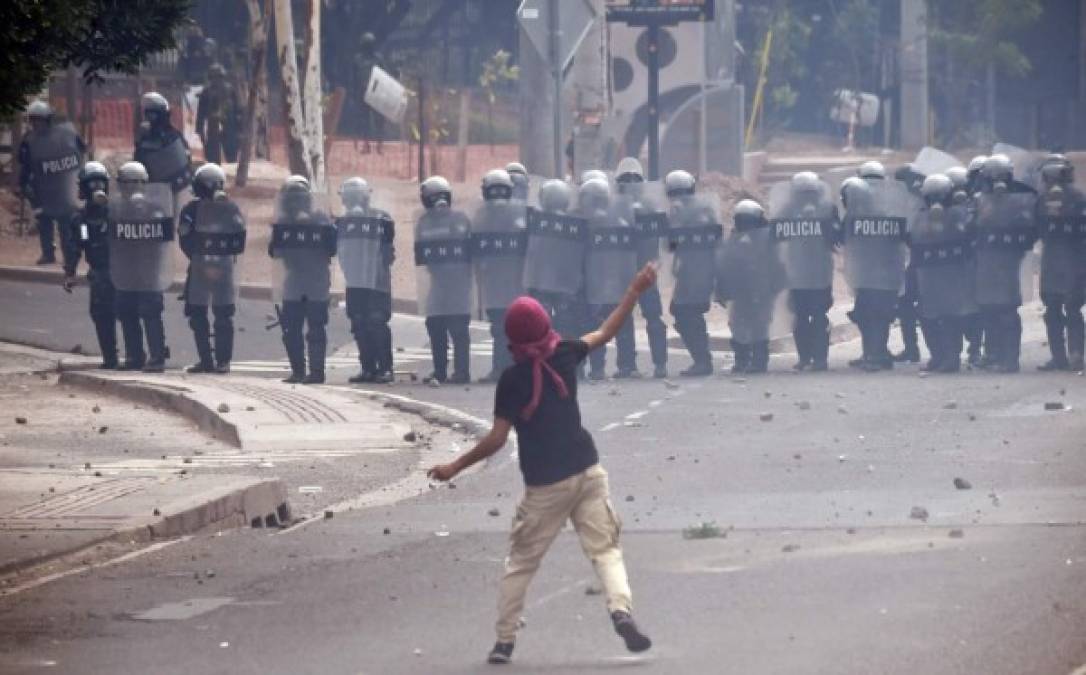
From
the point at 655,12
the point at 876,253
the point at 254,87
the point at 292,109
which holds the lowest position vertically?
the point at 876,253

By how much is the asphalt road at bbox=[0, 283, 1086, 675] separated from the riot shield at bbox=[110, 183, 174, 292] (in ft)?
21.6

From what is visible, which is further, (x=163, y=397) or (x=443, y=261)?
(x=443, y=261)

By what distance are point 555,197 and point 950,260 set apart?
3634 millimetres

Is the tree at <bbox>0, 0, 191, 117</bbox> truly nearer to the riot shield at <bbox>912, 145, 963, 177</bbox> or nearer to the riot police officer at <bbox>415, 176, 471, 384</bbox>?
the riot police officer at <bbox>415, 176, 471, 384</bbox>

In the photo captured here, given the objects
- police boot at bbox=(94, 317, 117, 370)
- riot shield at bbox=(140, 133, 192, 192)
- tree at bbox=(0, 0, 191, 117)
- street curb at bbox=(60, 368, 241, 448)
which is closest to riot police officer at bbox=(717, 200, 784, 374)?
street curb at bbox=(60, 368, 241, 448)

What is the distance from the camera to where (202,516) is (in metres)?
13.2

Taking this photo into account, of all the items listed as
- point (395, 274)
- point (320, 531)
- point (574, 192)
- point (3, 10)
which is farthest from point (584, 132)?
point (3, 10)

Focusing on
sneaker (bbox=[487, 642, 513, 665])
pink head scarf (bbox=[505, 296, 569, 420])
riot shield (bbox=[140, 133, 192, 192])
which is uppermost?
riot shield (bbox=[140, 133, 192, 192])

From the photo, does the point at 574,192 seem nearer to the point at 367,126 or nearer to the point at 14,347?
the point at 14,347

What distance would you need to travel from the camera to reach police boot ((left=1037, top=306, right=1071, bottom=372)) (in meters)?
21.3

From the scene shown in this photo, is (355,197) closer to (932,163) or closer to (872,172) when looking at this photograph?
(872,172)

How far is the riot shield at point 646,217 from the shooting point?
21.8 m

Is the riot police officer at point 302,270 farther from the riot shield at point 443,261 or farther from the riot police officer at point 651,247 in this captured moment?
the riot police officer at point 651,247

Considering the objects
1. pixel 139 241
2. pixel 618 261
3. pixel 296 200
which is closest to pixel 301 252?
pixel 296 200
